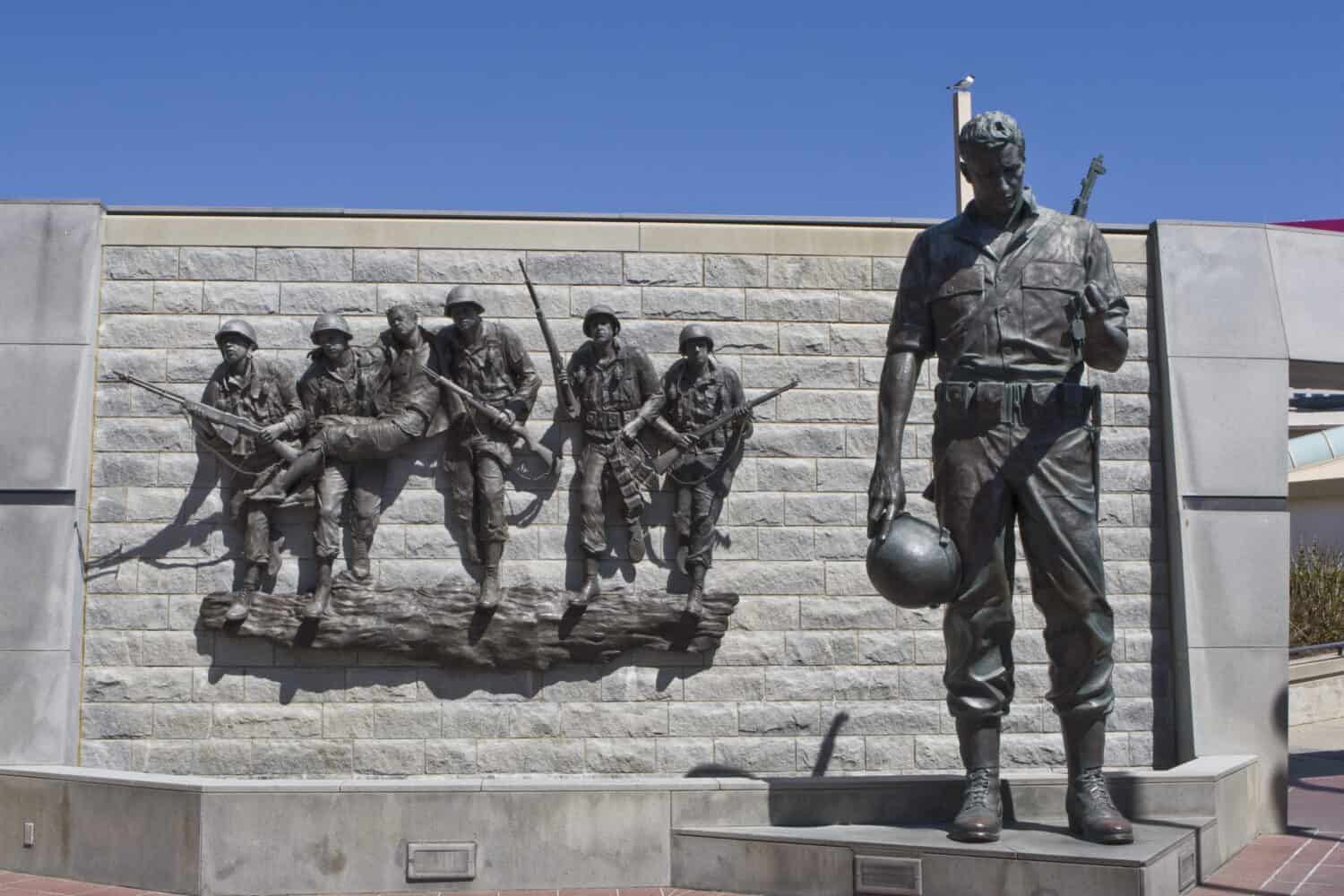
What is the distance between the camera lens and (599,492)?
28.4ft

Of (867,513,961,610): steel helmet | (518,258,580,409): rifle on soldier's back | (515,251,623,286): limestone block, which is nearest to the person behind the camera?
(867,513,961,610): steel helmet

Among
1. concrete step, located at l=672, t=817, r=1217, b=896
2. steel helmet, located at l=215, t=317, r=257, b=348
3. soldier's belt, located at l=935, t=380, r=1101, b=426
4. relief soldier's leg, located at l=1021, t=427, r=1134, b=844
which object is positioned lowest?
concrete step, located at l=672, t=817, r=1217, b=896

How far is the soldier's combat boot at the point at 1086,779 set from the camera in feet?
19.4

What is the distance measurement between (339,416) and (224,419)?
2.25 feet

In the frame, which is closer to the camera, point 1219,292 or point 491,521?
point 491,521

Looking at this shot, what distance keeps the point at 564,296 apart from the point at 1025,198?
3.65m

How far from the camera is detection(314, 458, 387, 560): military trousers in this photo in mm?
8508

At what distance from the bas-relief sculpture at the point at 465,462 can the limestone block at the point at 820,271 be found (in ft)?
2.39

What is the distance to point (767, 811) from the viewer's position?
21.5 feet

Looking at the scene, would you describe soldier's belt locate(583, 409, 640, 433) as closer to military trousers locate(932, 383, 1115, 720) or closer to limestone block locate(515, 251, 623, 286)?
limestone block locate(515, 251, 623, 286)

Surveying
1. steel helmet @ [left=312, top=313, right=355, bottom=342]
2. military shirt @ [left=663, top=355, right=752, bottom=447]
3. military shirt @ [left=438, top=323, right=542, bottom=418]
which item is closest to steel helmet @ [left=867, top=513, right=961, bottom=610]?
military shirt @ [left=663, top=355, right=752, bottom=447]

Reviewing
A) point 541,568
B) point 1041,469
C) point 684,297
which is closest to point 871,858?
point 1041,469

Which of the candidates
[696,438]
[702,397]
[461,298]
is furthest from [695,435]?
[461,298]

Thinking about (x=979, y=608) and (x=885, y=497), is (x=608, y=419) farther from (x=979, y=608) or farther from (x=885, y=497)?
(x=979, y=608)
